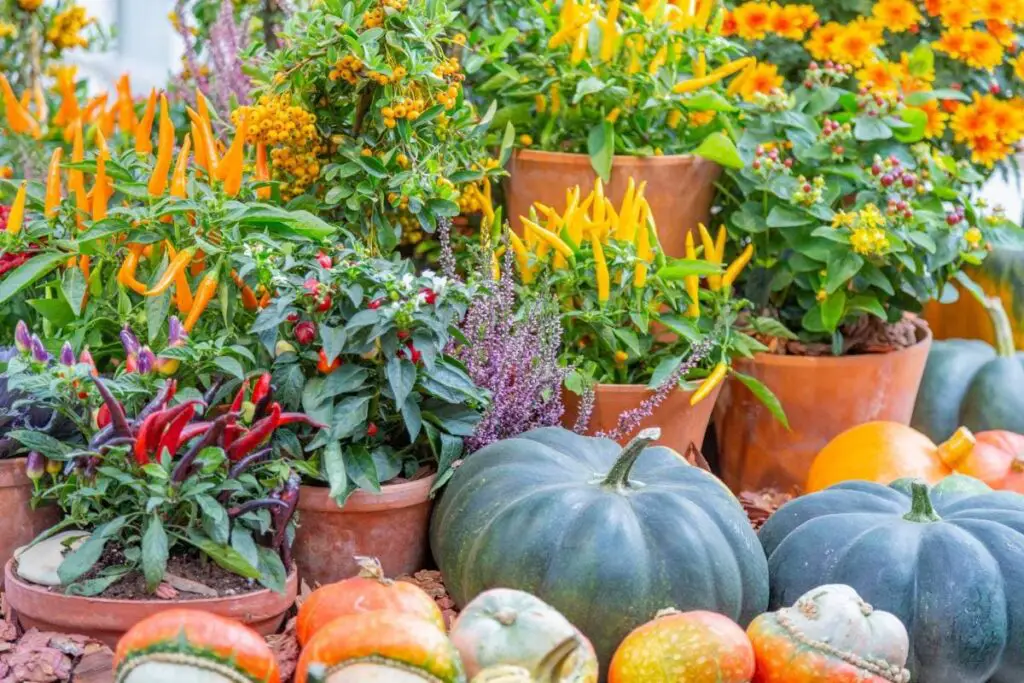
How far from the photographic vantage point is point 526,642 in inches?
70.2

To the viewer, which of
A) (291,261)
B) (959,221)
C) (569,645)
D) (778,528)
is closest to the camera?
(569,645)

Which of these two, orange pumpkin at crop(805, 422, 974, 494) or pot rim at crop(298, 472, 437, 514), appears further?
orange pumpkin at crop(805, 422, 974, 494)

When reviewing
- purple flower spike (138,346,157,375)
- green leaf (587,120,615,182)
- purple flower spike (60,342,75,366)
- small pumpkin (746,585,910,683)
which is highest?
green leaf (587,120,615,182)

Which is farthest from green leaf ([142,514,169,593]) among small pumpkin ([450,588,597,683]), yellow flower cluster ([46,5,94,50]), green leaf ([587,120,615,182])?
yellow flower cluster ([46,5,94,50])

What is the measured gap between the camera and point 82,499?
7.06 feet

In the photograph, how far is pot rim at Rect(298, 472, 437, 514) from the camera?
2371mm

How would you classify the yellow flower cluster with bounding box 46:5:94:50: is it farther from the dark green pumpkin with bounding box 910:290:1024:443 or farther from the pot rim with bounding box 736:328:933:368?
the dark green pumpkin with bounding box 910:290:1024:443

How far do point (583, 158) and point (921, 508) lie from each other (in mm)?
1176

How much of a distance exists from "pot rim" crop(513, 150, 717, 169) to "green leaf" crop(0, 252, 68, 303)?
3.79 feet

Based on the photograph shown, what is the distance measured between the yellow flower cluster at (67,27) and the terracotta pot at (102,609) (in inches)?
89.8

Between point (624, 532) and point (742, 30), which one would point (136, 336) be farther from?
point (742, 30)

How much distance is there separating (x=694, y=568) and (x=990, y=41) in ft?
7.17

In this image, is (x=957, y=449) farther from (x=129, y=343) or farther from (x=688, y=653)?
(x=129, y=343)

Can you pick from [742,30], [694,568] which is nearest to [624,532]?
[694,568]
